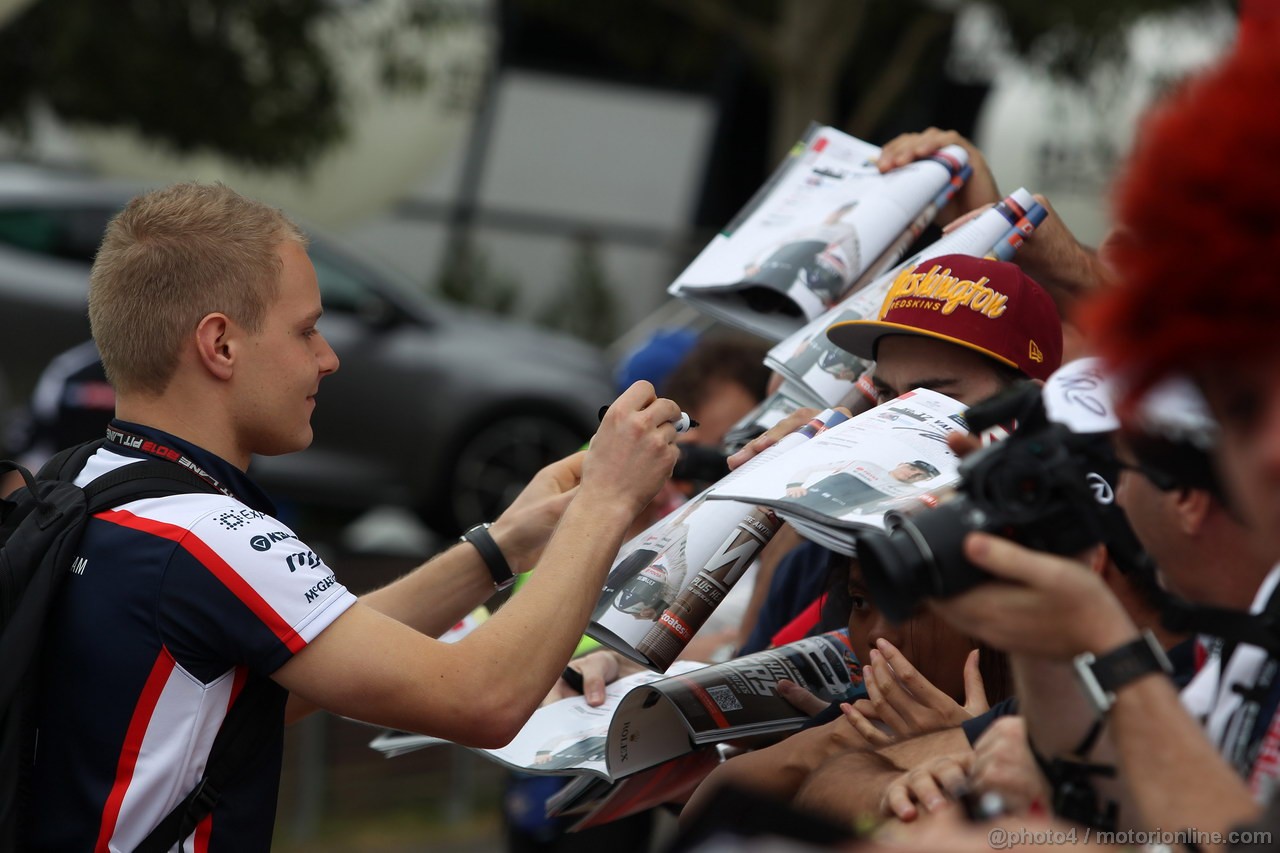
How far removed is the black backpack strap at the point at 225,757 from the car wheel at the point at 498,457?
7.23 m

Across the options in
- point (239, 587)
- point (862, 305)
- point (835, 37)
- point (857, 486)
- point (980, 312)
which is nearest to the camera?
point (857, 486)

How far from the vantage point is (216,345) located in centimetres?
252

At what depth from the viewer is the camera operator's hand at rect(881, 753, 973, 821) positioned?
2.02m

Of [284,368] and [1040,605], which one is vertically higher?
[1040,605]

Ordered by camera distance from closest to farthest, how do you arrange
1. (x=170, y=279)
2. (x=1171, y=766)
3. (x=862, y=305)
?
1. (x=1171, y=766)
2. (x=170, y=279)
3. (x=862, y=305)

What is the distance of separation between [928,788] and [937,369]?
0.94 m

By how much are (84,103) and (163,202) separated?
9.91m

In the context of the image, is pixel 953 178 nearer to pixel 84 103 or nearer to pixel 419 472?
pixel 419 472

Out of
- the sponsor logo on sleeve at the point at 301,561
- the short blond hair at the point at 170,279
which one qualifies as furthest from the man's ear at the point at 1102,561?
the short blond hair at the point at 170,279

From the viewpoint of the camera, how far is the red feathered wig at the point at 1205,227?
1309 millimetres

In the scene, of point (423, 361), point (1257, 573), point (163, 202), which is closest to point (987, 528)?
point (1257, 573)

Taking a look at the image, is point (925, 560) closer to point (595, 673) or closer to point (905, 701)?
point (905, 701)

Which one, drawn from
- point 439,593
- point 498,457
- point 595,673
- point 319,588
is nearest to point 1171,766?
point 319,588

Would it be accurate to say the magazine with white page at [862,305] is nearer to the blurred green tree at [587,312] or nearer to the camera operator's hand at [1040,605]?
the camera operator's hand at [1040,605]
